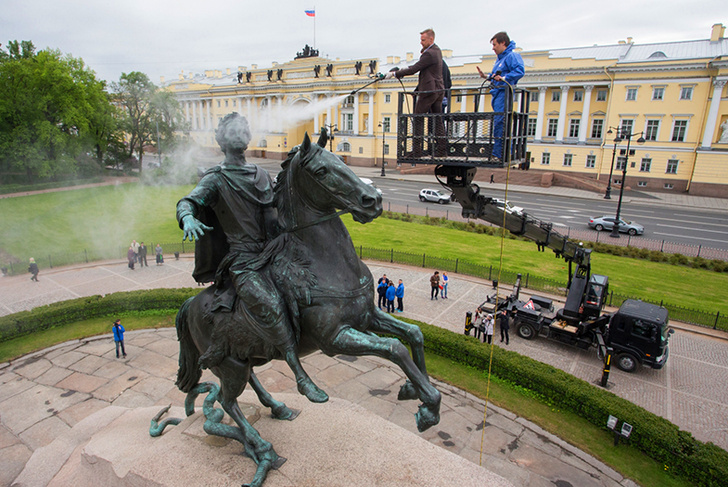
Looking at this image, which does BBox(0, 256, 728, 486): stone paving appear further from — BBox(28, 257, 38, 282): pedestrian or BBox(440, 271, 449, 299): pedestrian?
BBox(28, 257, 38, 282): pedestrian

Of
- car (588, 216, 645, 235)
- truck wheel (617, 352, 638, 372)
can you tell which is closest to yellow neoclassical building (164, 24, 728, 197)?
car (588, 216, 645, 235)

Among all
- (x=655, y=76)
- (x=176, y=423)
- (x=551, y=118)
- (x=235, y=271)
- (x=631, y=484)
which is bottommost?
(x=631, y=484)

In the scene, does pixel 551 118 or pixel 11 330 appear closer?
pixel 11 330

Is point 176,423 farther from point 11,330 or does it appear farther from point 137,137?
point 137,137

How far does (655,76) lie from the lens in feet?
138

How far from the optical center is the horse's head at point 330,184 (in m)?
4.58

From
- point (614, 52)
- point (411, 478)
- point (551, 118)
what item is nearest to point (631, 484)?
point (411, 478)

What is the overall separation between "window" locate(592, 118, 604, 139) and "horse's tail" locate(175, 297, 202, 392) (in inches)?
1981

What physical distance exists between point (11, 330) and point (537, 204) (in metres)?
35.8

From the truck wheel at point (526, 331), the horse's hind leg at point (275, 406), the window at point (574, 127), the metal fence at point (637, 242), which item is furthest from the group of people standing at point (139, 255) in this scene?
the window at point (574, 127)

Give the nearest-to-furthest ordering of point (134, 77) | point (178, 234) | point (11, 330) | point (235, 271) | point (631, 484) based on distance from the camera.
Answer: point (235, 271)
point (631, 484)
point (11, 330)
point (178, 234)
point (134, 77)

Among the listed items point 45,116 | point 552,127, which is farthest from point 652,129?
point 45,116

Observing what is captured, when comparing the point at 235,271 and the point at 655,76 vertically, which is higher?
the point at 655,76

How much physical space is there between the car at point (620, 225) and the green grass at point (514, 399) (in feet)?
70.8
